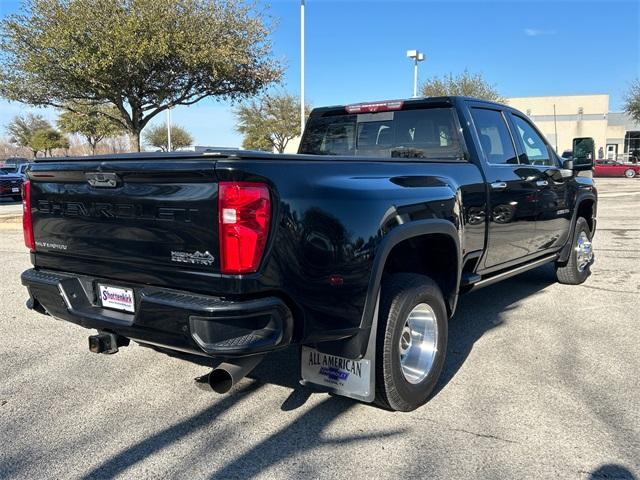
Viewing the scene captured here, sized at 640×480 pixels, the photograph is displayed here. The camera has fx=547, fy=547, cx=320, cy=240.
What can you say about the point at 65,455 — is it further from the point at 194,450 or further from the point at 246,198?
the point at 246,198

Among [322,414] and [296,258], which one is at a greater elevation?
[296,258]

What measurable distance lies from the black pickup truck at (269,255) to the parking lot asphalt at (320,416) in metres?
0.32

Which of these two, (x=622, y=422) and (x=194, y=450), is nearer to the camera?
(x=194, y=450)

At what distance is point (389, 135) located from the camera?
4.80 meters

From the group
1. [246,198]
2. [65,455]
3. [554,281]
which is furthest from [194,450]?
[554,281]

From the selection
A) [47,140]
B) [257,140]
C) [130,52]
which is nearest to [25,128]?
[47,140]

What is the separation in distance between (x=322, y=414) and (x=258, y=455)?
0.59 metres

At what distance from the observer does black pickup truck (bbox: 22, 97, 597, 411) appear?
252 cm

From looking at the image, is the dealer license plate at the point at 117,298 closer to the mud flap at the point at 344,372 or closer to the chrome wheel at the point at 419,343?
the mud flap at the point at 344,372

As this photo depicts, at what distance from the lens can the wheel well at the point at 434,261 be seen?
11.9 feet

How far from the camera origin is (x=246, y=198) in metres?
2.48

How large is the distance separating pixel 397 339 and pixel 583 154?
4.18 meters

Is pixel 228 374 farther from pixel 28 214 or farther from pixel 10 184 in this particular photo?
pixel 10 184

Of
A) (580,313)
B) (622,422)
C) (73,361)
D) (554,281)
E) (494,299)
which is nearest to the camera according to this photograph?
(622,422)
